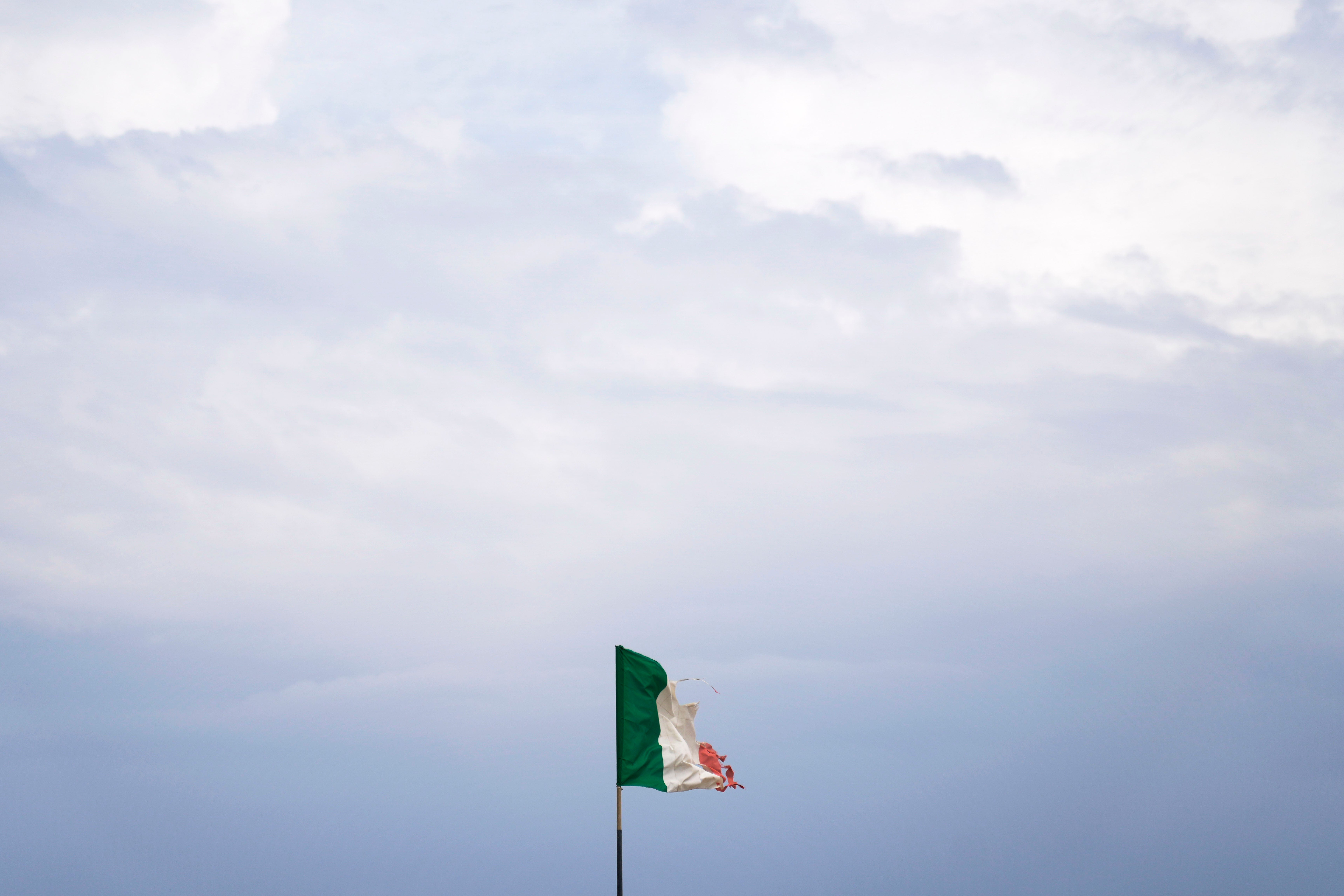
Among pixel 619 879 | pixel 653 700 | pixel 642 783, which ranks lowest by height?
pixel 619 879

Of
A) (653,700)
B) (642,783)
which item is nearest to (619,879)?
(642,783)

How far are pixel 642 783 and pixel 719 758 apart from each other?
3.26 meters

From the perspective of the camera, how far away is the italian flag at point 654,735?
128ft

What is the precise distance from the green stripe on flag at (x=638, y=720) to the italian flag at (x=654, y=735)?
0.5 inches

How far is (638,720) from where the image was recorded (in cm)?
3941

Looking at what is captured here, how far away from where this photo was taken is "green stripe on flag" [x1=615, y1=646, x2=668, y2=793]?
38.8m

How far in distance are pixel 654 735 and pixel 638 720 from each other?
2.27ft

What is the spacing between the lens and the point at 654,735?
130ft

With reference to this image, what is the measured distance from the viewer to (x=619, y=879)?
3756 cm

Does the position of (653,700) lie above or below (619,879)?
above

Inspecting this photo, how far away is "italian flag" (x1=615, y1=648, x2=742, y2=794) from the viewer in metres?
39.0

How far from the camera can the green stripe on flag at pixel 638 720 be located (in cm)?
3884

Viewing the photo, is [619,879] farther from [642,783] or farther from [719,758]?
[719,758]

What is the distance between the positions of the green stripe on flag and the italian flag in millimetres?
13
